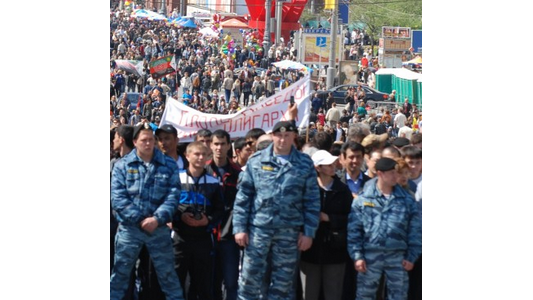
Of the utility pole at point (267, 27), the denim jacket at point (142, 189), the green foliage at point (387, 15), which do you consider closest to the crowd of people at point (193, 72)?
the utility pole at point (267, 27)

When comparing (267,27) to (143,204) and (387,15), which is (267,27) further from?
(143,204)

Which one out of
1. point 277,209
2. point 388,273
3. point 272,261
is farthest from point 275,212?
point 388,273

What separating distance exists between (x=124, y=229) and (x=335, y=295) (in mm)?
1895

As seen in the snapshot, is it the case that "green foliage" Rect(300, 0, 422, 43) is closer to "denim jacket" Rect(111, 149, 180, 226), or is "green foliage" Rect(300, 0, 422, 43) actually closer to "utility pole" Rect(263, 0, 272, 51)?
"utility pole" Rect(263, 0, 272, 51)

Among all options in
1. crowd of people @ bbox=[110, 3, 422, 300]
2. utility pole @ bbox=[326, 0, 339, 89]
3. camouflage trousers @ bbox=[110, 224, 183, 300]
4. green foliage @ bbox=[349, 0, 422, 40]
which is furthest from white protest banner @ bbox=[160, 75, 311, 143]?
green foliage @ bbox=[349, 0, 422, 40]

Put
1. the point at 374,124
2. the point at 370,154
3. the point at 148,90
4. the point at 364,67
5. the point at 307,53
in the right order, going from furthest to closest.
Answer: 1. the point at 364,67
2. the point at 307,53
3. the point at 148,90
4. the point at 374,124
5. the point at 370,154

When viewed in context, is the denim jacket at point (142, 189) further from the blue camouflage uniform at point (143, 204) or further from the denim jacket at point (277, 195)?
the denim jacket at point (277, 195)

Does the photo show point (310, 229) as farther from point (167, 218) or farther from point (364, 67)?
point (364, 67)

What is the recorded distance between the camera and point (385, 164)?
785cm

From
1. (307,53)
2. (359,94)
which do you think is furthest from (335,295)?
(307,53)

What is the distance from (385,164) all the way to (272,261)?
1.23 m

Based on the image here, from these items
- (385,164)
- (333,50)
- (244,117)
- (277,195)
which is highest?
(333,50)

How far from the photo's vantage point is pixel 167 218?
310 inches

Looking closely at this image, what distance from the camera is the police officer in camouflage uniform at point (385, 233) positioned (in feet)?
25.8
